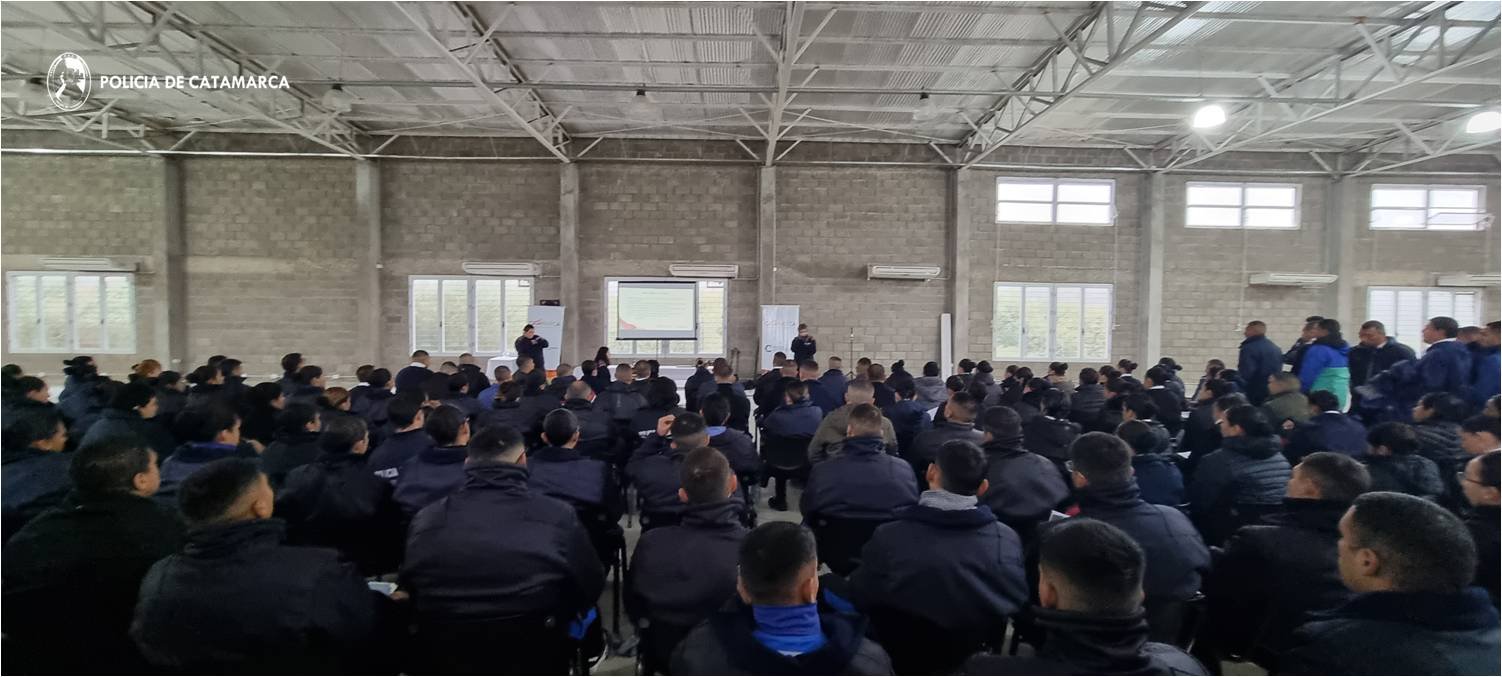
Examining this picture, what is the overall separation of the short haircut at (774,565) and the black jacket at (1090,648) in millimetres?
460

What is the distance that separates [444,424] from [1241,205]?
13.5 metres

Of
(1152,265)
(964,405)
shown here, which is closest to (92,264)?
(964,405)

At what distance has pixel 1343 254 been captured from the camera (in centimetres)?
1088

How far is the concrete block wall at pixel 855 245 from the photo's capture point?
1091 centimetres

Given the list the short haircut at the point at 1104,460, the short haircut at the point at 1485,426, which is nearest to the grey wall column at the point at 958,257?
the short haircut at the point at 1485,426

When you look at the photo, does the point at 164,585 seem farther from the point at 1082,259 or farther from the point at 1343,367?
the point at 1082,259

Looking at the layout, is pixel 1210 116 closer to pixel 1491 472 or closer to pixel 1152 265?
pixel 1152 265

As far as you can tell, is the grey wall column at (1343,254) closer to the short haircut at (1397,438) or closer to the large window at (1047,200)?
the large window at (1047,200)

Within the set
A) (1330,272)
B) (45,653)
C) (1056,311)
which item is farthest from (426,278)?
(1330,272)

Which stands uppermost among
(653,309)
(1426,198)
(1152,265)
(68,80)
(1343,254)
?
(68,80)

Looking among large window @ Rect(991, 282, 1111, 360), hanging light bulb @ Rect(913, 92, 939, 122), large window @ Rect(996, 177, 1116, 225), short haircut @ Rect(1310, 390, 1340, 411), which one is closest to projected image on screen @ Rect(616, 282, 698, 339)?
hanging light bulb @ Rect(913, 92, 939, 122)

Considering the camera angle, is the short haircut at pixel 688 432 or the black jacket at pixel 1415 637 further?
the short haircut at pixel 688 432

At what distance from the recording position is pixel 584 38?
684cm

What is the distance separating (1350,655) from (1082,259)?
36.1ft
